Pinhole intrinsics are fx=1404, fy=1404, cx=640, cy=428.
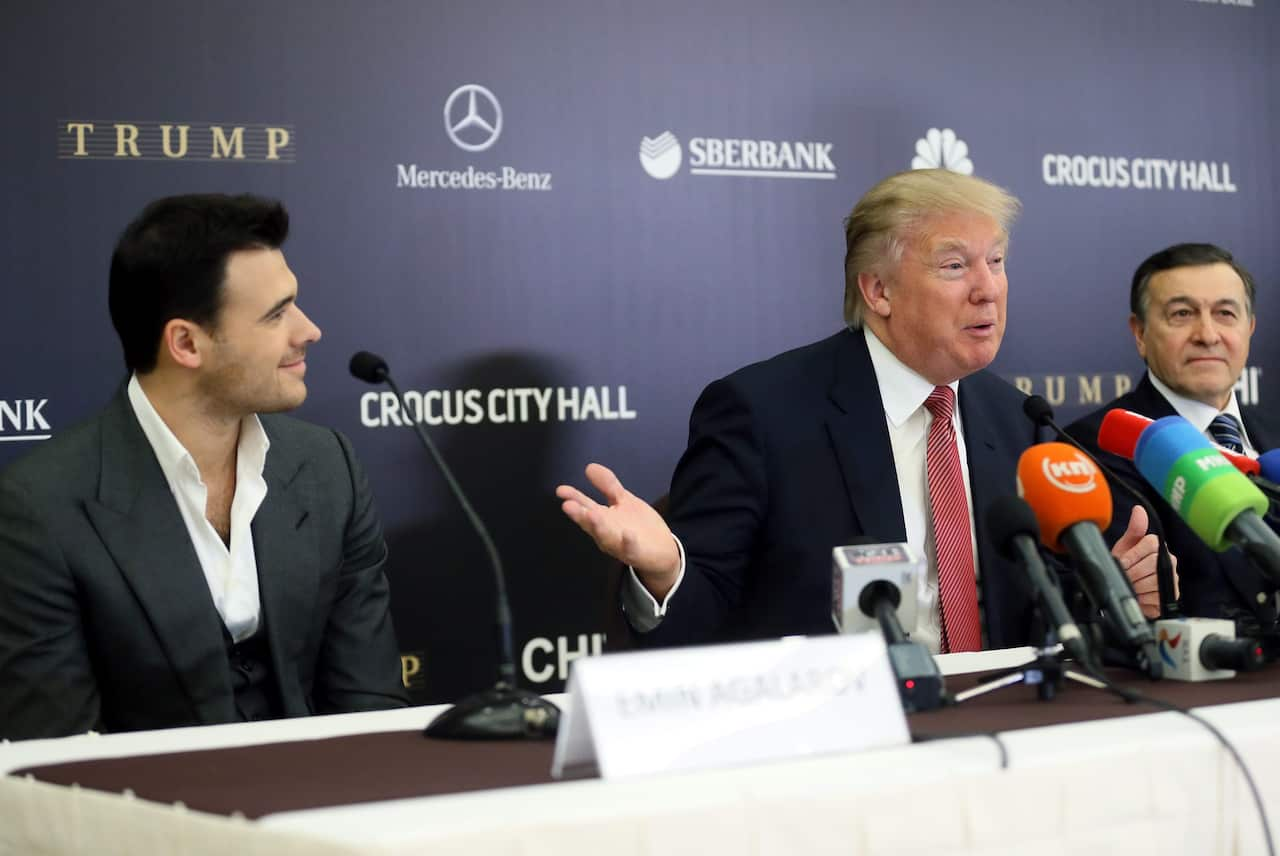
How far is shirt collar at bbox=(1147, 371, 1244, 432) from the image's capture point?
3.33 metres

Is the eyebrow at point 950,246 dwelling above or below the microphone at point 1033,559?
above

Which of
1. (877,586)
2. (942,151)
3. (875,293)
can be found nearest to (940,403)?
(875,293)

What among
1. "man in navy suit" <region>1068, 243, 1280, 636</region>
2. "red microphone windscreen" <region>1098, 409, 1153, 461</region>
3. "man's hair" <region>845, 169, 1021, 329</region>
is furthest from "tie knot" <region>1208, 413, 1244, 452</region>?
"red microphone windscreen" <region>1098, 409, 1153, 461</region>

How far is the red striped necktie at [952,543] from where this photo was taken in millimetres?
2391

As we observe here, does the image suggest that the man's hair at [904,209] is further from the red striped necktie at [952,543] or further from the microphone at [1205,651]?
the microphone at [1205,651]

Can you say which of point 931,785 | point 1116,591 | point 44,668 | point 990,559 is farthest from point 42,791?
point 990,559

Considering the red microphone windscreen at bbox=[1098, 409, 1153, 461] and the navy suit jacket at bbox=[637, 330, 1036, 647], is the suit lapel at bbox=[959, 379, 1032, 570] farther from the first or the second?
the red microphone windscreen at bbox=[1098, 409, 1153, 461]

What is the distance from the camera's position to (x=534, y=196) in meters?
3.17

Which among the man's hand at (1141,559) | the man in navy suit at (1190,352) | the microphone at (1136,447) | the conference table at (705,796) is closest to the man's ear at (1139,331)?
the man in navy suit at (1190,352)

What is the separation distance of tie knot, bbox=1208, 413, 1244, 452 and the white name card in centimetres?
231

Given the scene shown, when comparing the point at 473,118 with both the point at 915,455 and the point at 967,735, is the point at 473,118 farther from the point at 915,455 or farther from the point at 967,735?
the point at 967,735

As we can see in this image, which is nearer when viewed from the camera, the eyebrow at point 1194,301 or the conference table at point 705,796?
the conference table at point 705,796

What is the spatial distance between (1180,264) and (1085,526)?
7.29 feet

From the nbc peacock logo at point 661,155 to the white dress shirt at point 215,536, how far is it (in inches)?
55.4
